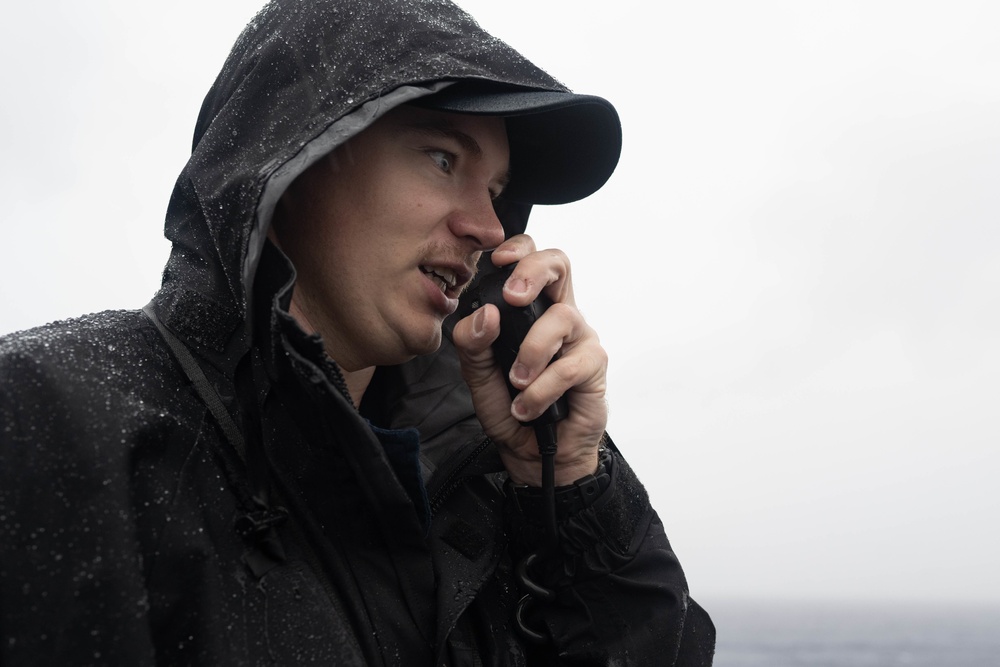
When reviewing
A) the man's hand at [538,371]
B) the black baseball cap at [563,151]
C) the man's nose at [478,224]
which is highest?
the black baseball cap at [563,151]

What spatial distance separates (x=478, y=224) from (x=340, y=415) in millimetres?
923

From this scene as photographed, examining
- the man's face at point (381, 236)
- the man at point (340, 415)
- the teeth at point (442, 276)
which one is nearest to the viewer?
the man at point (340, 415)

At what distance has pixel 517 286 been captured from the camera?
253 centimetres

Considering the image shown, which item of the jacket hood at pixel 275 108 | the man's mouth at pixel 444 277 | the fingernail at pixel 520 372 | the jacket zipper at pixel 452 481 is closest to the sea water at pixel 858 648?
the jacket zipper at pixel 452 481

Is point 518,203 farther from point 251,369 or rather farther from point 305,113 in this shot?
point 251,369

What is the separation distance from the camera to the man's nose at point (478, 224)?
2.46m

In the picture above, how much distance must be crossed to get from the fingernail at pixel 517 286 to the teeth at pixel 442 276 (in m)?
0.17

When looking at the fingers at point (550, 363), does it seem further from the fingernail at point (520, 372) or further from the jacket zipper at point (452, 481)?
the jacket zipper at point (452, 481)

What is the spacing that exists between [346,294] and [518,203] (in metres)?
1.11

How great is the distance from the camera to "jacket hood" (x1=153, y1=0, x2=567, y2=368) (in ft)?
6.38

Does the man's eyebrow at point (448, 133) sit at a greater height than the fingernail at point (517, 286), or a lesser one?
greater

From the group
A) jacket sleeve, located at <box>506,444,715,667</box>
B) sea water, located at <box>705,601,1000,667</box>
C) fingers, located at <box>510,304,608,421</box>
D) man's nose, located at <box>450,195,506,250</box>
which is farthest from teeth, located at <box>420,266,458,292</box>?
sea water, located at <box>705,601,1000,667</box>

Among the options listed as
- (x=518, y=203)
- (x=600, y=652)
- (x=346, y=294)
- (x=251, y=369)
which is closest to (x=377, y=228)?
(x=346, y=294)

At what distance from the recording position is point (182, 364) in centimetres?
191
